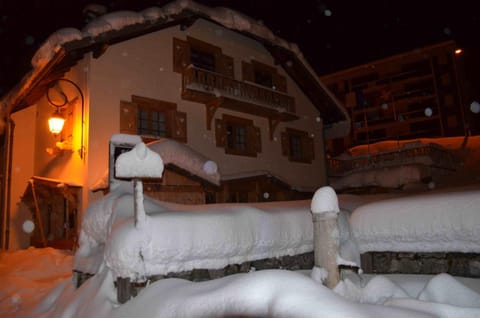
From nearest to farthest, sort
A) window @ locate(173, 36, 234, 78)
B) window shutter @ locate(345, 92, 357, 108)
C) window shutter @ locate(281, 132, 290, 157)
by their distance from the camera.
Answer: window @ locate(173, 36, 234, 78) < window shutter @ locate(281, 132, 290, 157) < window shutter @ locate(345, 92, 357, 108)

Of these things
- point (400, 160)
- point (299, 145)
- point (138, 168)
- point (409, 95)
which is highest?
Result: point (409, 95)

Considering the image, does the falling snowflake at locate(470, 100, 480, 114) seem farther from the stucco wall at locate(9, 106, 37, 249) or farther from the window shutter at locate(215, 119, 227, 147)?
the stucco wall at locate(9, 106, 37, 249)

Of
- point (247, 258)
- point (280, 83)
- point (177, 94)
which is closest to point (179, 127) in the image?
point (177, 94)

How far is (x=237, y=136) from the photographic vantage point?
50.8 ft

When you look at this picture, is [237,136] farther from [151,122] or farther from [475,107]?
[475,107]

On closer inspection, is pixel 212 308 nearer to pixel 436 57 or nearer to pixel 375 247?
pixel 375 247

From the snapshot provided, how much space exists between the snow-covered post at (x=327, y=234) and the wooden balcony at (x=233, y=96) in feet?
26.9

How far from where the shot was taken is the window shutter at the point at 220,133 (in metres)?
14.4

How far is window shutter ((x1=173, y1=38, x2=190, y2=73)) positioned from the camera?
1360 cm

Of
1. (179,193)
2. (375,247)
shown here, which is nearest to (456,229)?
(375,247)

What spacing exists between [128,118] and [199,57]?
14.7 feet

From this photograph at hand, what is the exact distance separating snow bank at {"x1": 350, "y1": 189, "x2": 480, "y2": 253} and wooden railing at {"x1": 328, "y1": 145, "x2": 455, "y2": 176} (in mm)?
12532

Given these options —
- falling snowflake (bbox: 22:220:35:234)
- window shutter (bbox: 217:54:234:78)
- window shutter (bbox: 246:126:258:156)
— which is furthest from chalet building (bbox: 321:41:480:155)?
falling snowflake (bbox: 22:220:35:234)

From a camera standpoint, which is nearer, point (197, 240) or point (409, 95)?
point (197, 240)
